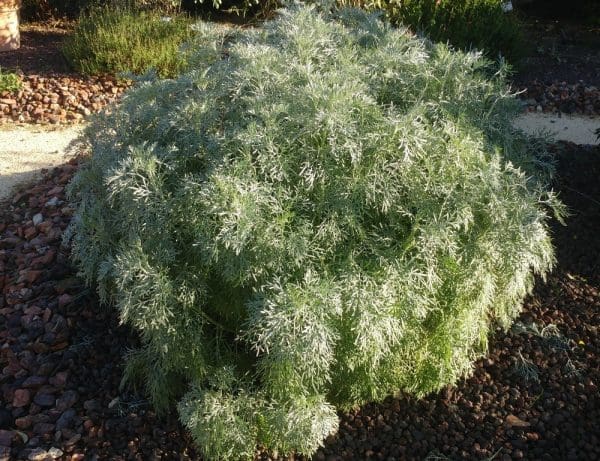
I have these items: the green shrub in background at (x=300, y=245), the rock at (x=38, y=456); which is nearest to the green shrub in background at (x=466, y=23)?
the green shrub in background at (x=300, y=245)

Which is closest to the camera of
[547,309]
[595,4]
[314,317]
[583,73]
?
[314,317]

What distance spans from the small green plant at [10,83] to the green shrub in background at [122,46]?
2.18 feet

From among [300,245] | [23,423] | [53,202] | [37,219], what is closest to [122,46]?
[53,202]

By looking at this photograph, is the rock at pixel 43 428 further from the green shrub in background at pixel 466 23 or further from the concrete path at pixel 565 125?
the green shrub in background at pixel 466 23

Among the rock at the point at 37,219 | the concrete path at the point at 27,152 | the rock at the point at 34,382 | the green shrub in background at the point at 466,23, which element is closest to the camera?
the rock at the point at 34,382

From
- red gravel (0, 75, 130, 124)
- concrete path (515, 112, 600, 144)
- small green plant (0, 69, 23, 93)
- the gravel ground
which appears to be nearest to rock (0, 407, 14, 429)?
the gravel ground

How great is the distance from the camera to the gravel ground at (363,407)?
2957 mm

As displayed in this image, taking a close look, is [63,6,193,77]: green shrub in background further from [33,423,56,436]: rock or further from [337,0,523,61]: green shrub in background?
[33,423,56,436]: rock

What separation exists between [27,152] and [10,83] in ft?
4.79

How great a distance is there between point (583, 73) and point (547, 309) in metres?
4.95

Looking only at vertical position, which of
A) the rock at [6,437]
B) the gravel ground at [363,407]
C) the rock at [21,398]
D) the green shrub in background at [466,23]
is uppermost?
Answer: the green shrub in background at [466,23]

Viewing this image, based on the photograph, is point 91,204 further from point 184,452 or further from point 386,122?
point 386,122

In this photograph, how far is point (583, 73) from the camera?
773 centimetres

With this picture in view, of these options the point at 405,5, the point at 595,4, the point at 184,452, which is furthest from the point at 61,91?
the point at 595,4
